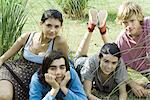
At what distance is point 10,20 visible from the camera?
163 inches

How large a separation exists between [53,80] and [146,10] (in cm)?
Answer: 374

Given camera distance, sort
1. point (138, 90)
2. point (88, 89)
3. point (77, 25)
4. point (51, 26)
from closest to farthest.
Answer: point (51, 26) < point (88, 89) < point (138, 90) < point (77, 25)

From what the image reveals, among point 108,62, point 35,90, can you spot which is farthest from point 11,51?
point 108,62

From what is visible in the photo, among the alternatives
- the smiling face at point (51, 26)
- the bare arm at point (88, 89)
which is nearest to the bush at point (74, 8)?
the bare arm at point (88, 89)

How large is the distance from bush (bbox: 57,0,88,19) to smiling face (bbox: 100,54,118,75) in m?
2.73

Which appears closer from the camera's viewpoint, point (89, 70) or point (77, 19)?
point (89, 70)

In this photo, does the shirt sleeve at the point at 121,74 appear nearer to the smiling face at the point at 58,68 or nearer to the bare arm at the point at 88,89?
the bare arm at the point at 88,89

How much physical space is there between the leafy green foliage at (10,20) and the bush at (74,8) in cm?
240

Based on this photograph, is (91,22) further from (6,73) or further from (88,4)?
(88,4)

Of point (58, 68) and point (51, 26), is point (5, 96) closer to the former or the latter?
point (58, 68)

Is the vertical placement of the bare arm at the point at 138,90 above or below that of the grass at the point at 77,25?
below

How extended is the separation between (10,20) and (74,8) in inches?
101

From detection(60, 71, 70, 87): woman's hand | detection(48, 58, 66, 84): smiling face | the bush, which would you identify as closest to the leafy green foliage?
detection(48, 58, 66, 84): smiling face

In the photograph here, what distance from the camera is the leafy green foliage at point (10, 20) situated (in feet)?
13.4
